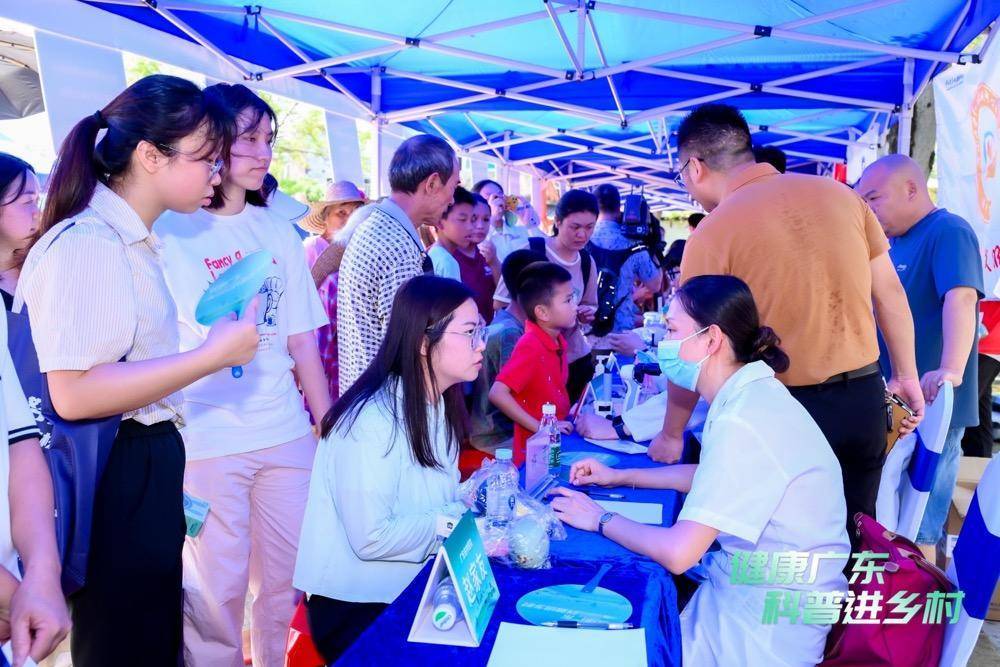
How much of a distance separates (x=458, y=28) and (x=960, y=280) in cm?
381

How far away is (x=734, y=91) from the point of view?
245 inches

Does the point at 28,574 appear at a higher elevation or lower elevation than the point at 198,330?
lower

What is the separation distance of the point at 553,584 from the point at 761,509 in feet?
1.48

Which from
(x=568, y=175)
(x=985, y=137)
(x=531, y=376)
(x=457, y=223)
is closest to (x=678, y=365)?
(x=531, y=376)

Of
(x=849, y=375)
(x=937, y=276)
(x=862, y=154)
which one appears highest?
(x=862, y=154)

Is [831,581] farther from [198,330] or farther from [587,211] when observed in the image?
[587,211]

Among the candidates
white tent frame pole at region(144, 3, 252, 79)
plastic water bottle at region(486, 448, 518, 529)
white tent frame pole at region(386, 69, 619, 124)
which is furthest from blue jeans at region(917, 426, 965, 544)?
white tent frame pole at region(144, 3, 252, 79)

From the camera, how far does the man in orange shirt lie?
7.38 feet

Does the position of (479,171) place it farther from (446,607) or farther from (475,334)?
(446,607)

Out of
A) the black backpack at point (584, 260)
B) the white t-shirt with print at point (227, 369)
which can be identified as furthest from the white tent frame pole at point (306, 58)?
the white t-shirt with print at point (227, 369)

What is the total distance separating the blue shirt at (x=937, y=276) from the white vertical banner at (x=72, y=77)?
4.20 m

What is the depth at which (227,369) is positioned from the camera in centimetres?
201

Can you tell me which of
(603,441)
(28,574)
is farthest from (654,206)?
(28,574)

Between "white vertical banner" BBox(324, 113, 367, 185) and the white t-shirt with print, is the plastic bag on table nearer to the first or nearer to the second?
the white t-shirt with print
